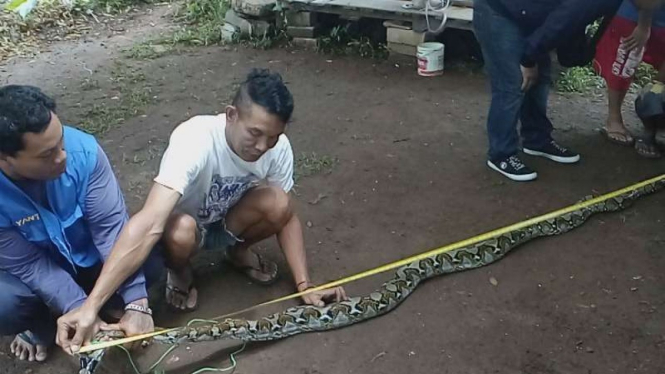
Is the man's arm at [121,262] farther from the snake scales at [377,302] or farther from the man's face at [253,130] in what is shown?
the man's face at [253,130]

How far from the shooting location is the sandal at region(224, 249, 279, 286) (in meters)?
4.29

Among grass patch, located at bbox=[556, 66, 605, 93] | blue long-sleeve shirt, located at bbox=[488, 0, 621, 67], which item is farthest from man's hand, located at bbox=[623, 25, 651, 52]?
grass patch, located at bbox=[556, 66, 605, 93]

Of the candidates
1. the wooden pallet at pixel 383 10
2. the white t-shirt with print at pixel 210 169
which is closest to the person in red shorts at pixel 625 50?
the wooden pallet at pixel 383 10

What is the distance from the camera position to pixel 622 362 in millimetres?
3555

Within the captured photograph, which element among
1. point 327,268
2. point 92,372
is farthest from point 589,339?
point 92,372

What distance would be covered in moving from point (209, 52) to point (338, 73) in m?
1.72

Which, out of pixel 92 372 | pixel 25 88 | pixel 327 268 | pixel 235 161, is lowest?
pixel 327 268

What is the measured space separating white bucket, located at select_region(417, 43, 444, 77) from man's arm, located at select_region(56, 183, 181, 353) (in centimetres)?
452

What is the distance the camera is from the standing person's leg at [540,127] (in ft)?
18.4

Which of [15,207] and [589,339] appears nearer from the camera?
[15,207]

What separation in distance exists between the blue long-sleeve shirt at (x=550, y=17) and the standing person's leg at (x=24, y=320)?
10.7 feet

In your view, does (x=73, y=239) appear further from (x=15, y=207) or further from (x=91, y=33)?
(x=91, y=33)

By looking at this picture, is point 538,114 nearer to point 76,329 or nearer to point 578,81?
point 578,81

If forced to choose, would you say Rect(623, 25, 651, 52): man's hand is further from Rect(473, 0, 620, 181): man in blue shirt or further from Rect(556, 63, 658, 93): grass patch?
Rect(556, 63, 658, 93): grass patch
